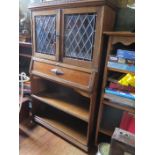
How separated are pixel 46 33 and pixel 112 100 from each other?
0.90 meters

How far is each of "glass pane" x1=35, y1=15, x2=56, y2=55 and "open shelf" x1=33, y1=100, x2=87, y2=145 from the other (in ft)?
2.25

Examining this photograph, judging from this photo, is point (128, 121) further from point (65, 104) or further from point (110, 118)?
point (65, 104)

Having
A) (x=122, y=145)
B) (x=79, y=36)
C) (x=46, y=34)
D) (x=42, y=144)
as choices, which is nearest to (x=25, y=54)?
(x=46, y=34)

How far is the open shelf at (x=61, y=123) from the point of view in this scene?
1.54 meters

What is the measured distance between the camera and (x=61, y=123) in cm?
172

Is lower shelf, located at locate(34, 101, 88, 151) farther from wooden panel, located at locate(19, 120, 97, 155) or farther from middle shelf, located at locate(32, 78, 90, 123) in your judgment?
middle shelf, located at locate(32, 78, 90, 123)

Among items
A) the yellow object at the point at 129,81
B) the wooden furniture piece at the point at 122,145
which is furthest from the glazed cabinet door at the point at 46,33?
the wooden furniture piece at the point at 122,145

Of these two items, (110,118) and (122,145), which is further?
(110,118)

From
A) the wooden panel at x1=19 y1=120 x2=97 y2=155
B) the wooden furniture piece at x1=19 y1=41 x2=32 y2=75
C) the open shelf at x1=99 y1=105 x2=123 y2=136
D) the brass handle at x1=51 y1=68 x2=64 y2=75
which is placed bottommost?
the wooden panel at x1=19 y1=120 x2=97 y2=155

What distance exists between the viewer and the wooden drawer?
1.23 m

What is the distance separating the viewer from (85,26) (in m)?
1.21

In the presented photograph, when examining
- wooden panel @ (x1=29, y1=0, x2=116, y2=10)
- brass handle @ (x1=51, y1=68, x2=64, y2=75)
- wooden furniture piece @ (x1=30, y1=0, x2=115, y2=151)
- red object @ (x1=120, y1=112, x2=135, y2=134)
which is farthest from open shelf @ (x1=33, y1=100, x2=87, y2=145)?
wooden panel @ (x1=29, y1=0, x2=116, y2=10)

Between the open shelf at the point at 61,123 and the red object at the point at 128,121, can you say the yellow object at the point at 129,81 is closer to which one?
the red object at the point at 128,121
